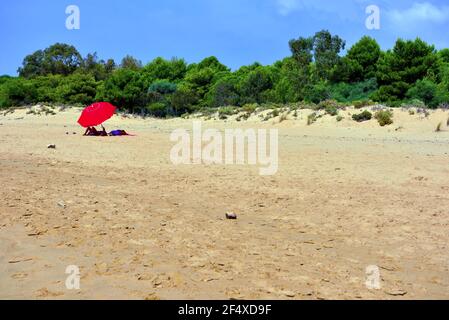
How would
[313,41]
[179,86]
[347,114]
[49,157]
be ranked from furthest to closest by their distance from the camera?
1. [179,86]
2. [313,41]
3. [347,114]
4. [49,157]

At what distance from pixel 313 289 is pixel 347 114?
21.7 metres

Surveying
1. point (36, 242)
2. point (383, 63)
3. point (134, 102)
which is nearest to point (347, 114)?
point (36, 242)

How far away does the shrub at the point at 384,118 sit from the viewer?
2124cm

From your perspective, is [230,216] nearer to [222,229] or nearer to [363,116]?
[222,229]

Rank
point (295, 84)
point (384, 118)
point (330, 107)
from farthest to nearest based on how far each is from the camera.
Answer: point (295, 84)
point (330, 107)
point (384, 118)

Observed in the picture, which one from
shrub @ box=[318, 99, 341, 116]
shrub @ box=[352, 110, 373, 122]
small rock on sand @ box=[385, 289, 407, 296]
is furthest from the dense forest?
small rock on sand @ box=[385, 289, 407, 296]

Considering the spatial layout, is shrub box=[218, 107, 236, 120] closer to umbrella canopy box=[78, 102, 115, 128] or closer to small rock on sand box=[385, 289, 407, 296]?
umbrella canopy box=[78, 102, 115, 128]

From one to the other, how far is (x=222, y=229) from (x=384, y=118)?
57.9 ft

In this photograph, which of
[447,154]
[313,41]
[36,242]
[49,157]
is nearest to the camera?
[36,242]

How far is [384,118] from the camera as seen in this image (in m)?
21.3

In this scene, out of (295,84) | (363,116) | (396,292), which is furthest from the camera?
(295,84)

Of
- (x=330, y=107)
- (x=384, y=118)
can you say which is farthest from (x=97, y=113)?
(x=330, y=107)

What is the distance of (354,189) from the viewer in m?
7.79
